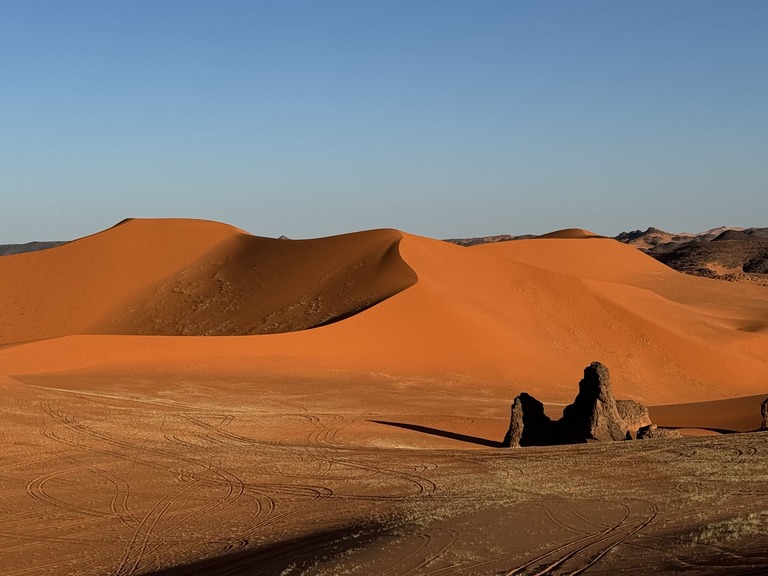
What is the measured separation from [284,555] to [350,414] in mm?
15665

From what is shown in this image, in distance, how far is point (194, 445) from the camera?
65.9ft

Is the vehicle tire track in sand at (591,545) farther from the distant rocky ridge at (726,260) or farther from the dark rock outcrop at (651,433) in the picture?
the distant rocky ridge at (726,260)

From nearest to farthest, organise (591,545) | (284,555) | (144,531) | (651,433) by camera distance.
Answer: (591,545), (284,555), (144,531), (651,433)

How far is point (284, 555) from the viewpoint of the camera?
10.9 metres

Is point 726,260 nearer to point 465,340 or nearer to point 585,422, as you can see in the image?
point 465,340

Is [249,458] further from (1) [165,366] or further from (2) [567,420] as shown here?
(1) [165,366]

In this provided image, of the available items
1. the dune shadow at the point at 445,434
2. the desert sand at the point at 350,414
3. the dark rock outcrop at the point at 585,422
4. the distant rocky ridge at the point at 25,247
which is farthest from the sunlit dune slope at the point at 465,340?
the distant rocky ridge at the point at 25,247

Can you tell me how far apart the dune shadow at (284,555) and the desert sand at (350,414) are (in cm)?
6

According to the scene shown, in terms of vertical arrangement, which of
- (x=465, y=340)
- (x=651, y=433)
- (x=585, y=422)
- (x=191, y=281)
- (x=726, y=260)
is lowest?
(x=651, y=433)

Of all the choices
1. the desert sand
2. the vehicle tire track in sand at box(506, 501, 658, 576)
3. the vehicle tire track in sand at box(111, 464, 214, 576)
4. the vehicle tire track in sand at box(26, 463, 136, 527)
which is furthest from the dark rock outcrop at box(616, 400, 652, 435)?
the vehicle tire track in sand at box(26, 463, 136, 527)

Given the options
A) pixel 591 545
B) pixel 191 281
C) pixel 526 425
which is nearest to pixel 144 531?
pixel 591 545

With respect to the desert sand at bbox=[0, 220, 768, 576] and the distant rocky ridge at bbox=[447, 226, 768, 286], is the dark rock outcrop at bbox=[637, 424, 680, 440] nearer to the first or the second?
the desert sand at bbox=[0, 220, 768, 576]

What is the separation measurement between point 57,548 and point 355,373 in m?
23.0

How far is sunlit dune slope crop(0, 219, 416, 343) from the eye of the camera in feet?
158
